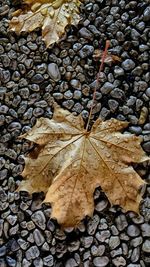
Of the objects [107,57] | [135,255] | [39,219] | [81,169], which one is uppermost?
[107,57]

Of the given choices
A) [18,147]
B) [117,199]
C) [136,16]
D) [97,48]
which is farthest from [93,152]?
[136,16]

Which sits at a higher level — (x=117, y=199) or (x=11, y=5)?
(x=11, y=5)

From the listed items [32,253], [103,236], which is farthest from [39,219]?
[103,236]

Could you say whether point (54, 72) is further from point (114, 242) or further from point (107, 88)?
point (114, 242)

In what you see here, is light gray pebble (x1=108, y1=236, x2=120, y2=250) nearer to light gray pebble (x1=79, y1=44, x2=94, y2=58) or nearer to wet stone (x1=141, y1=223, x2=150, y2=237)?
wet stone (x1=141, y1=223, x2=150, y2=237)

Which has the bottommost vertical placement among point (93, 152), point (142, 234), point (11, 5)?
point (142, 234)

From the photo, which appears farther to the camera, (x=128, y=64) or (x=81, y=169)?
(x=128, y=64)

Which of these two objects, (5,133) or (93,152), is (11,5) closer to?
(5,133)

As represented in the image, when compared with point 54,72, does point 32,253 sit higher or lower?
lower
